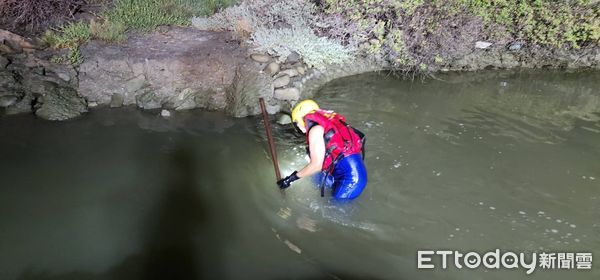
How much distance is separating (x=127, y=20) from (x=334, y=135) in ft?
17.6

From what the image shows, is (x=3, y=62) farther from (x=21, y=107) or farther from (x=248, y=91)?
(x=248, y=91)

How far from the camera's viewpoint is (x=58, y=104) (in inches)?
249

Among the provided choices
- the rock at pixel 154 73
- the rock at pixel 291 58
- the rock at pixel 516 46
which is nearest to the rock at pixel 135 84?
the rock at pixel 154 73

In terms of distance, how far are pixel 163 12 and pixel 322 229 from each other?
612 centimetres

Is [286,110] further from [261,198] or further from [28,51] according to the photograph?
[28,51]

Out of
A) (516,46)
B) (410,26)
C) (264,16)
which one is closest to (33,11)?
(264,16)

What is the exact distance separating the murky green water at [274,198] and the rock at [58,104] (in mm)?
194

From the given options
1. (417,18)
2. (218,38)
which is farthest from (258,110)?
(417,18)

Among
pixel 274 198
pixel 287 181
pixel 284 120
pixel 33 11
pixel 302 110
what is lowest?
pixel 274 198

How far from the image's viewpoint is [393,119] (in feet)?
22.5

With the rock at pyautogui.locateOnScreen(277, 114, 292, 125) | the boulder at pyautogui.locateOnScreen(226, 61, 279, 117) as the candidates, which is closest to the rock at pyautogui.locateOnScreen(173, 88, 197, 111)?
the boulder at pyautogui.locateOnScreen(226, 61, 279, 117)

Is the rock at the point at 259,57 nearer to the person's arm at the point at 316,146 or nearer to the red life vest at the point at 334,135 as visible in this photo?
the red life vest at the point at 334,135

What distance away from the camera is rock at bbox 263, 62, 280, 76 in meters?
7.23

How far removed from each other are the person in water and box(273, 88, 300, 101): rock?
7.50 feet
